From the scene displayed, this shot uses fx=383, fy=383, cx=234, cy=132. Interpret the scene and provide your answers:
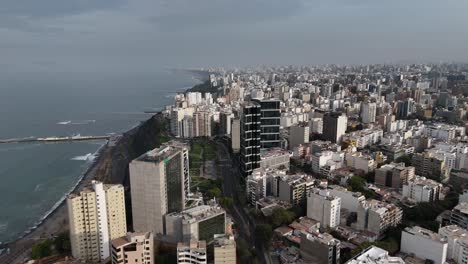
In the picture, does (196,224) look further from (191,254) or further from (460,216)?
(460,216)

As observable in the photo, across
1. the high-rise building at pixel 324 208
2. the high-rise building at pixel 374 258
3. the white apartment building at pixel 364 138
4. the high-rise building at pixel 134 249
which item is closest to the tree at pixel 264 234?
the high-rise building at pixel 324 208

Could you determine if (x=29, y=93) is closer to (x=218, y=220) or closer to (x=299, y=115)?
(x=299, y=115)

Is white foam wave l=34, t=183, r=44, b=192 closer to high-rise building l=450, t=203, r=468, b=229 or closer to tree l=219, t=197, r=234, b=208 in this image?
tree l=219, t=197, r=234, b=208

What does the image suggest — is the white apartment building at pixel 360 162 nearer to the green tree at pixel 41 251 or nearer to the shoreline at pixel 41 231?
the shoreline at pixel 41 231

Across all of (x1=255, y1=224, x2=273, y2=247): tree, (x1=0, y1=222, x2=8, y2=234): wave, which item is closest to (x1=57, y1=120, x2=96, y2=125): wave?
(x1=0, y1=222, x2=8, y2=234): wave

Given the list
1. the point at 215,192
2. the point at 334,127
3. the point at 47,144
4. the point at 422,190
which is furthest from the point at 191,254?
the point at 47,144

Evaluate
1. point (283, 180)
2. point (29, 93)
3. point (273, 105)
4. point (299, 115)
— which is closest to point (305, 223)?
point (283, 180)
